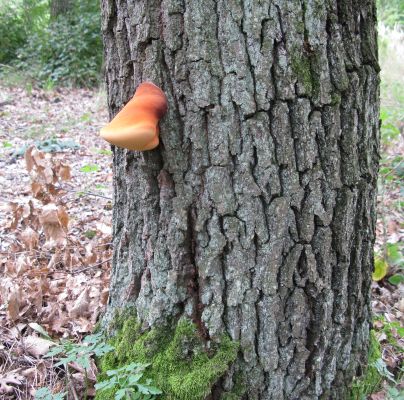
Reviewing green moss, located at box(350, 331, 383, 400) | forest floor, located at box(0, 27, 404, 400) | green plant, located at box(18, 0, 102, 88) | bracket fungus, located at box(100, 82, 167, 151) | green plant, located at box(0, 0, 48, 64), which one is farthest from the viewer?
green plant, located at box(0, 0, 48, 64)

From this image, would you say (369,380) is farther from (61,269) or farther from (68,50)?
(68,50)

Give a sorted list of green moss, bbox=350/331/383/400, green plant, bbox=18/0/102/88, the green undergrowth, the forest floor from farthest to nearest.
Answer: green plant, bbox=18/0/102/88 < the forest floor < green moss, bbox=350/331/383/400 < the green undergrowth

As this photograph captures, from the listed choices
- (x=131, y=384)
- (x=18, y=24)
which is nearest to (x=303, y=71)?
(x=131, y=384)

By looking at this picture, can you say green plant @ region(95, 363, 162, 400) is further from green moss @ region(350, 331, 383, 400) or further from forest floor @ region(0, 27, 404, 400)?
green moss @ region(350, 331, 383, 400)

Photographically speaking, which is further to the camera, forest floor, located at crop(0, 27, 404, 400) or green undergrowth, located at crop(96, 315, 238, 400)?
forest floor, located at crop(0, 27, 404, 400)

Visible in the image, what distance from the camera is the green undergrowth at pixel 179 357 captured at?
1.80m

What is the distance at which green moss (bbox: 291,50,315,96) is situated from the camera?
1585mm

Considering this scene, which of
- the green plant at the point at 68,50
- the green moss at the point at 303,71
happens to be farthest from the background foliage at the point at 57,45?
the green moss at the point at 303,71

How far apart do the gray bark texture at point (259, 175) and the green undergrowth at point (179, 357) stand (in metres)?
0.06

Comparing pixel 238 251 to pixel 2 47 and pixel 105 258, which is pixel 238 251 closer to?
pixel 105 258

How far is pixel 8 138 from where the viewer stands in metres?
7.37

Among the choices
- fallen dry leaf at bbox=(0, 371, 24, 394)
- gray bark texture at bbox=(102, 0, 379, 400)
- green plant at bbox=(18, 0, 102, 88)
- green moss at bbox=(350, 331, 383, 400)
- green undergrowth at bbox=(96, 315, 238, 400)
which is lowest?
green moss at bbox=(350, 331, 383, 400)

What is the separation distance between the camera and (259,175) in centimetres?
167

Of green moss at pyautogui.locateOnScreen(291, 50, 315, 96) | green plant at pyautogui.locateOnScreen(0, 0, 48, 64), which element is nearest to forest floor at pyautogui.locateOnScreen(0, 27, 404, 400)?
green moss at pyautogui.locateOnScreen(291, 50, 315, 96)
